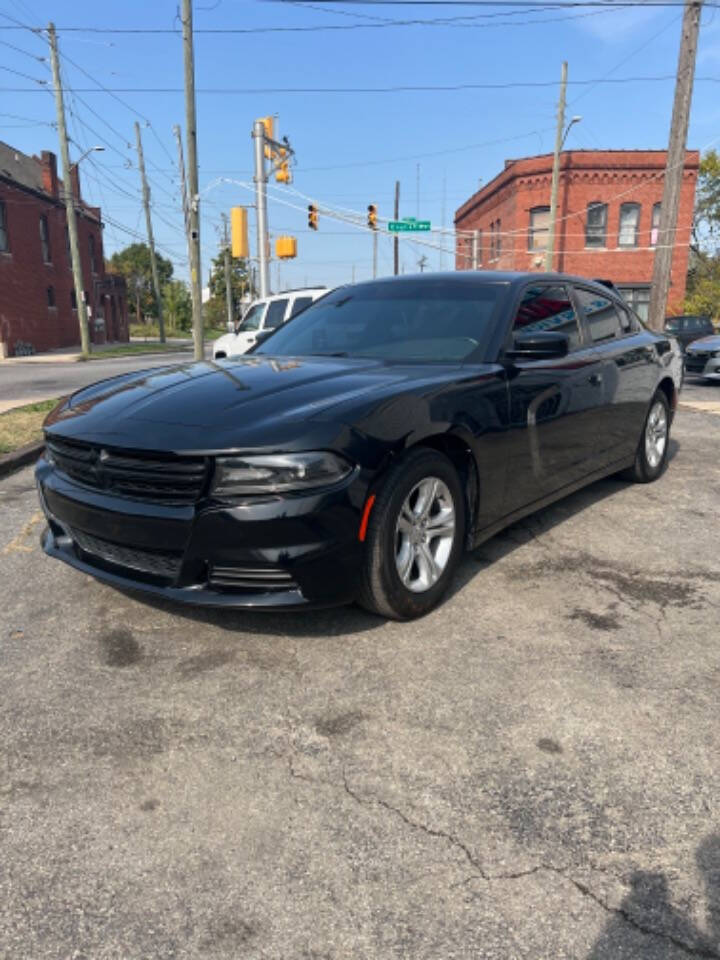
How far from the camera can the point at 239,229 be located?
50.4 feet

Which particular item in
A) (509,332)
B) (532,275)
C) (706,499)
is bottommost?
(706,499)

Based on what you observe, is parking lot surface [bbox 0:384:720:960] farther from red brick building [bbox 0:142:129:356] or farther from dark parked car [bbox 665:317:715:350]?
red brick building [bbox 0:142:129:356]

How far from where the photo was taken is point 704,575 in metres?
3.85

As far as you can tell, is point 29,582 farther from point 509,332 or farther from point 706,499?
point 706,499

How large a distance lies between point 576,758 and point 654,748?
28 cm

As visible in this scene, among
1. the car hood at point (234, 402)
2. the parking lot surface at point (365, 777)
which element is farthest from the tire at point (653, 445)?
the car hood at point (234, 402)

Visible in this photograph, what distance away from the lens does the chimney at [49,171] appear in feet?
Result: 125

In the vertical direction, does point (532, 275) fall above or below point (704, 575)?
above

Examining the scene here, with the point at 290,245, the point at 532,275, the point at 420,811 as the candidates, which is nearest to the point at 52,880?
the point at 420,811

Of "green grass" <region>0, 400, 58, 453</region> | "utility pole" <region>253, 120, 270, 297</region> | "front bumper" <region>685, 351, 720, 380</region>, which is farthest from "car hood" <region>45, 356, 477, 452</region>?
"utility pole" <region>253, 120, 270, 297</region>

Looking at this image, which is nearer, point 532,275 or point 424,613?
point 424,613

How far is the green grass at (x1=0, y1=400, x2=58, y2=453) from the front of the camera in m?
7.26

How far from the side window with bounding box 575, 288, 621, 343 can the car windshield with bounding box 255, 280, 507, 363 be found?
0.98 m

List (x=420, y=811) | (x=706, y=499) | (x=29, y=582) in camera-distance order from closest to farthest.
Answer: (x=420, y=811) < (x=29, y=582) < (x=706, y=499)
